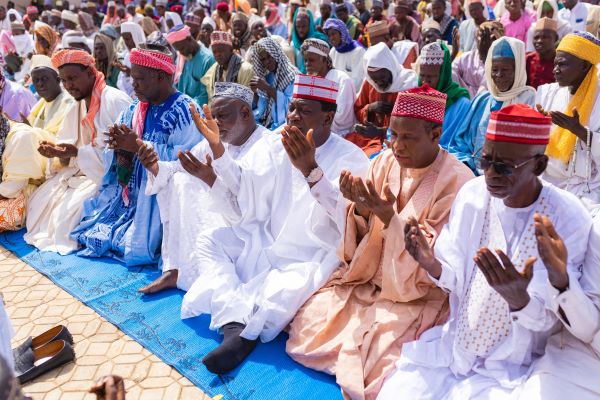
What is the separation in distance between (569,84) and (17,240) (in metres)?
5.11

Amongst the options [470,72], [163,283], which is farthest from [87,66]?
[470,72]

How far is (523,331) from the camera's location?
6.87 ft

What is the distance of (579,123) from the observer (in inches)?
139

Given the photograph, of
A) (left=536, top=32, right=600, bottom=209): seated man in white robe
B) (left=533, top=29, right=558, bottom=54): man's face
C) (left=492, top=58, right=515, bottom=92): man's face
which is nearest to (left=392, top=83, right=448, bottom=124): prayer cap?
(left=536, top=32, right=600, bottom=209): seated man in white robe

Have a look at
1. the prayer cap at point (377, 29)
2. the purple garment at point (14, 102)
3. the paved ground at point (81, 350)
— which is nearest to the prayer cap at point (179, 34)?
the purple garment at point (14, 102)

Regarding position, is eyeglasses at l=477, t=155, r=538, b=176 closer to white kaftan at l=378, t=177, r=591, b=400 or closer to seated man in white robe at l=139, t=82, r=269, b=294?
white kaftan at l=378, t=177, r=591, b=400

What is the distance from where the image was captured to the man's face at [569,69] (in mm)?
3693

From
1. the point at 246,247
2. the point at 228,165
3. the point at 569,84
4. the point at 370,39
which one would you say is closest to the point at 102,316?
the point at 246,247

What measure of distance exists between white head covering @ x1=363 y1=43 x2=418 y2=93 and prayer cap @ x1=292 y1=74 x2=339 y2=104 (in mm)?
1888

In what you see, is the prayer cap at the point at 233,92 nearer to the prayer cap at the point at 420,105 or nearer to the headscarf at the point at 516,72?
the prayer cap at the point at 420,105

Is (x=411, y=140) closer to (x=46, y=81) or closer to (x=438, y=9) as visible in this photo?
(x=46, y=81)

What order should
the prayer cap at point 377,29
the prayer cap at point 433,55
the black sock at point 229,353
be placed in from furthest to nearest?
the prayer cap at point 377,29, the prayer cap at point 433,55, the black sock at point 229,353

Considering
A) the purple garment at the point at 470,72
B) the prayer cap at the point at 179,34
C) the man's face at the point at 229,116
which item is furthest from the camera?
the prayer cap at the point at 179,34

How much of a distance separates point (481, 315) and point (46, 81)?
502cm
